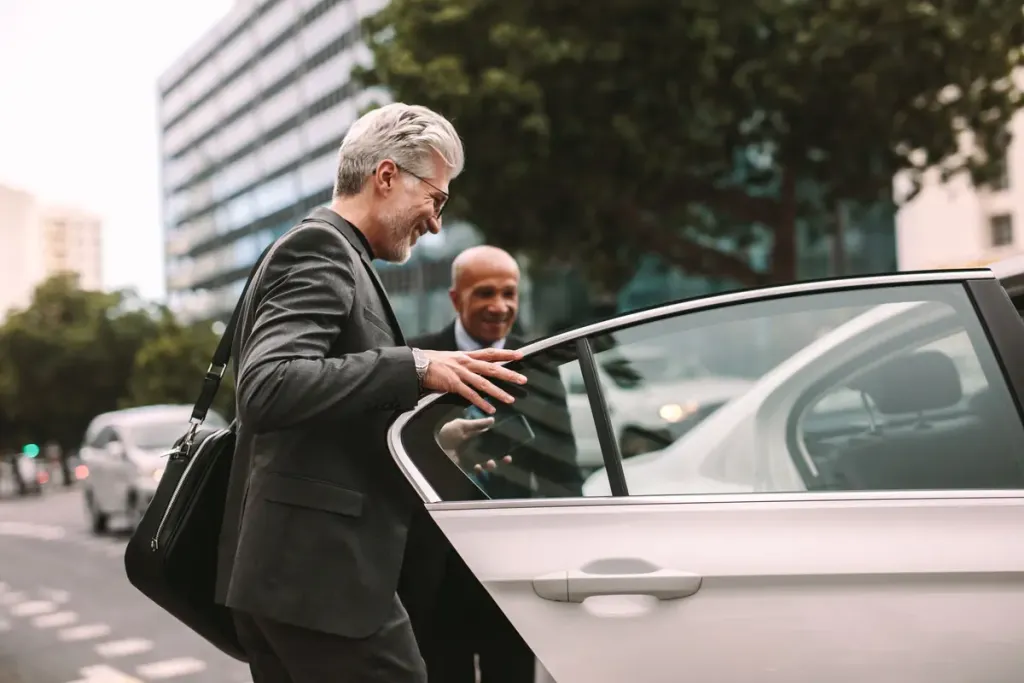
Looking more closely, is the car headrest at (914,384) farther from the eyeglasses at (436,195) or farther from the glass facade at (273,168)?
the glass facade at (273,168)

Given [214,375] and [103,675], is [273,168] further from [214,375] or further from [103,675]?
[214,375]

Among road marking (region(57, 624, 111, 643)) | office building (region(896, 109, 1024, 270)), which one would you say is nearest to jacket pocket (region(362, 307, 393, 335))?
road marking (region(57, 624, 111, 643))

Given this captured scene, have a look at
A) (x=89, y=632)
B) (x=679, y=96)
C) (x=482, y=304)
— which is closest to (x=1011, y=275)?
(x=482, y=304)

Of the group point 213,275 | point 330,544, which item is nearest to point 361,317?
point 330,544

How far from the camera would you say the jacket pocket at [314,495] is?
208 centimetres

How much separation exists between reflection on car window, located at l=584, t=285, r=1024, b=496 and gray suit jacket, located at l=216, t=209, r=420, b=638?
0.45 m

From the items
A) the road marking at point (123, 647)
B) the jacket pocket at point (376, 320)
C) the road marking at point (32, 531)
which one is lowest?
the road marking at point (32, 531)

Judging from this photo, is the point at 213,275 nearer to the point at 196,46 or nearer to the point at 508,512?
the point at 196,46

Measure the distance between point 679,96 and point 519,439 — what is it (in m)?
12.9

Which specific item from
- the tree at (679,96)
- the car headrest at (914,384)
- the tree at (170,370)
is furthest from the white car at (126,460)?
the tree at (170,370)

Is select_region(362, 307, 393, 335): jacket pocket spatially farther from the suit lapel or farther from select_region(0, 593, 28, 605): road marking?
select_region(0, 593, 28, 605): road marking

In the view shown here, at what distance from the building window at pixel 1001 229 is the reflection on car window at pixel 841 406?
3334 cm

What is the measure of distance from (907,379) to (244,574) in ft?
5.52

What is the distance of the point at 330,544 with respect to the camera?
2070 mm
